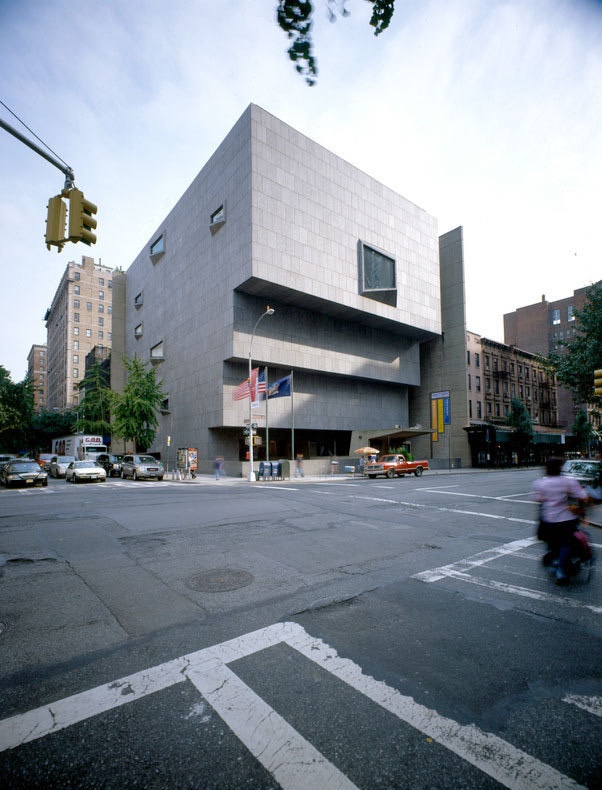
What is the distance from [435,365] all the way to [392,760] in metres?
55.5

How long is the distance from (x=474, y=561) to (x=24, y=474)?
24913mm

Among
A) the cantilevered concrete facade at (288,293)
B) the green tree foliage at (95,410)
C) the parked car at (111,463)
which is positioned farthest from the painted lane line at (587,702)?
the green tree foliage at (95,410)

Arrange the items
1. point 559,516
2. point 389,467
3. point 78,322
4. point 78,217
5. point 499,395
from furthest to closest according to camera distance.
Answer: point 78,322 < point 499,395 < point 389,467 < point 78,217 < point 559,516

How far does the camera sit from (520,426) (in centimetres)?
5191

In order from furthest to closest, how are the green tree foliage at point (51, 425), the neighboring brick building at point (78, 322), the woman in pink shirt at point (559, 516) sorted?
1. the neighboring brick building at point (78, 322)
2. the green tree foliage at point (51, 425)
3. the woman in pink shirt at point (559, 516)

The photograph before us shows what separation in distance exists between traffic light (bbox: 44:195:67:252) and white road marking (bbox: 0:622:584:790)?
6.84 metres

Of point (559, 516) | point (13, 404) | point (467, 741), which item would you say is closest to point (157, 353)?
point (13, 404)

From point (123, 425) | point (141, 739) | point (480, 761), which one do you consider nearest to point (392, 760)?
point (480, 761)

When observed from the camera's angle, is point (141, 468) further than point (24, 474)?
Yes

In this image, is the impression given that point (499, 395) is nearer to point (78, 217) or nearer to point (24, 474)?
point (24, 474)

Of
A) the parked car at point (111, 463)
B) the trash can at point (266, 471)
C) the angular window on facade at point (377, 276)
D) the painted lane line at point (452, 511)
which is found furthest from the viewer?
the angular window on facade at point (377, 276)

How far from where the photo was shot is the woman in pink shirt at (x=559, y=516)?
588 cm

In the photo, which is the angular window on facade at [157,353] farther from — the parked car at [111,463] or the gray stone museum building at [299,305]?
the parked car at [111,463]

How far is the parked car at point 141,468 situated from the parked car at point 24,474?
6.27 metres
